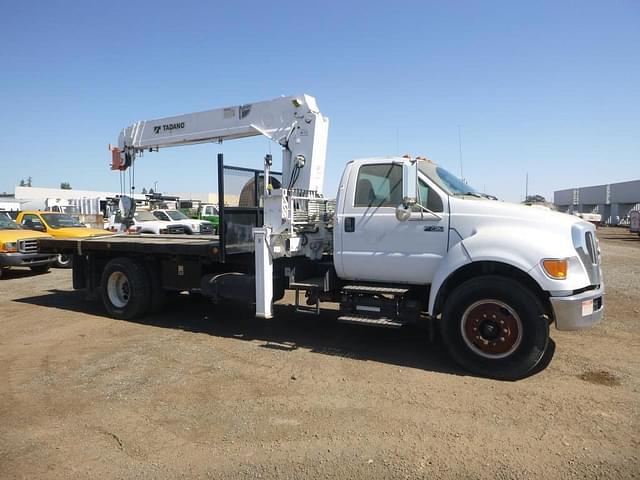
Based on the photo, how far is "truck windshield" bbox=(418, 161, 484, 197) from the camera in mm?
5910

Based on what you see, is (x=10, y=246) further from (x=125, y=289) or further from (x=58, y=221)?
(x=125, y=289)

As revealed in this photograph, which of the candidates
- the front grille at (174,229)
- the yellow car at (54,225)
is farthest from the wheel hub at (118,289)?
the front grille at (174,229)

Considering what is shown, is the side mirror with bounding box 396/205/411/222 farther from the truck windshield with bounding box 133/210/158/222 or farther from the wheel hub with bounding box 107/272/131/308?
the truck windshield with bounding box 133/210/158/222

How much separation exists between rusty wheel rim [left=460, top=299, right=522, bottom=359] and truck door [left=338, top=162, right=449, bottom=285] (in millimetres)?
717

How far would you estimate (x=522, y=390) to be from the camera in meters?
4.88

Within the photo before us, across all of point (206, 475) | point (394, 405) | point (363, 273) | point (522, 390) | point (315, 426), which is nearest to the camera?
point (206, 475)

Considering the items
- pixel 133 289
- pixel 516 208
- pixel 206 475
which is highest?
pixel 516 208

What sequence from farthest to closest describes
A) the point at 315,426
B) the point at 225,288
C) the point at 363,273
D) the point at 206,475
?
1. the point at 225,288
2. the point at 363,273
3. the point at 315,426
4. the point at 206,475

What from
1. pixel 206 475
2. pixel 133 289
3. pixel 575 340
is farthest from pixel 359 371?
pixel 133 289

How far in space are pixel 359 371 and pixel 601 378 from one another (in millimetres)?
2591

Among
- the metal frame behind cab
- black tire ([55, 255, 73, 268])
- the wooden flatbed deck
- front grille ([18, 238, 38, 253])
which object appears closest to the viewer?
the metal frame behind cab

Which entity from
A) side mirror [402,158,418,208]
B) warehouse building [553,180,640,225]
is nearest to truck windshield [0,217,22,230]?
side mirror [402,158,418,208]

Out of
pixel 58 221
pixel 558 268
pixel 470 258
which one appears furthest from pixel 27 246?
pixel 558 268

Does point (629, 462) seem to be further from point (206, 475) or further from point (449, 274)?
point (206, 475)
